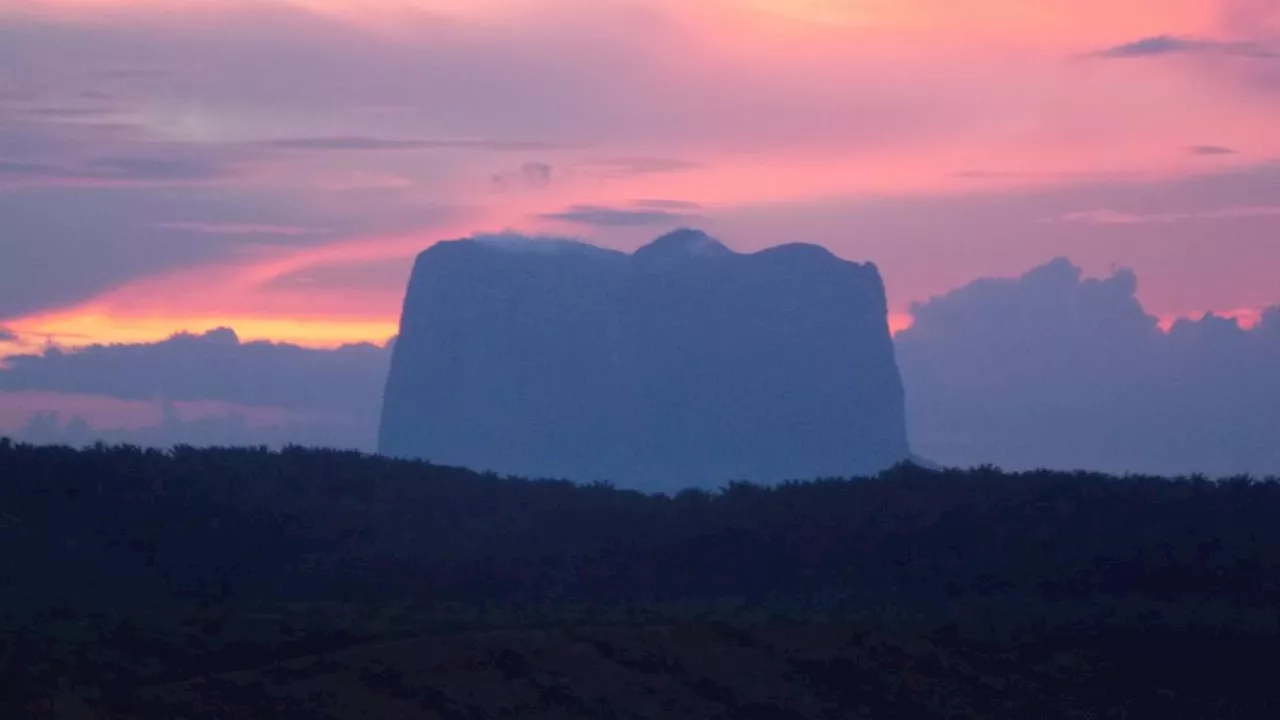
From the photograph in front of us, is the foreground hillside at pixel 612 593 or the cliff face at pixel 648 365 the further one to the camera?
the cliff face at pixel 648 365

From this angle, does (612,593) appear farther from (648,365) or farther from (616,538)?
(648,365)

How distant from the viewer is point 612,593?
Answer: 35062mm

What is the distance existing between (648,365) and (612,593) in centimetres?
7673

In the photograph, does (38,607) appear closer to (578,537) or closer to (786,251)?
(578,537)

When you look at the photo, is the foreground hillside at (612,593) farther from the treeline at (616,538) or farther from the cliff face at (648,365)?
the cliff face at (648,365)

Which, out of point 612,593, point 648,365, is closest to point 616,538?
point 612,593

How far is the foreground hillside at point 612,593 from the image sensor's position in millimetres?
22547

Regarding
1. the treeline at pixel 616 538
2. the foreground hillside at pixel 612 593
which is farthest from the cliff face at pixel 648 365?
the treeline at pixel 616 538

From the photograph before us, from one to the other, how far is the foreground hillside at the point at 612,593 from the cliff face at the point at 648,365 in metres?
61.7

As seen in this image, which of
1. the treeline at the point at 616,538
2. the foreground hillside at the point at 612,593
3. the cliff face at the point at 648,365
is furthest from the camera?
the cliff face at the point at 648,365

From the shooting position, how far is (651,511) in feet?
139

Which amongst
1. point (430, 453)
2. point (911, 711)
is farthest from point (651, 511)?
point (430, 453)

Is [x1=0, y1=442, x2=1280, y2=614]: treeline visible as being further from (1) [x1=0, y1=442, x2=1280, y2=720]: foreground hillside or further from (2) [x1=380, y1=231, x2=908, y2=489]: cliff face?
(2) [x1=380, y1=231, x2=908, y2=489]: cliff face

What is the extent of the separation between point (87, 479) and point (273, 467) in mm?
6751
